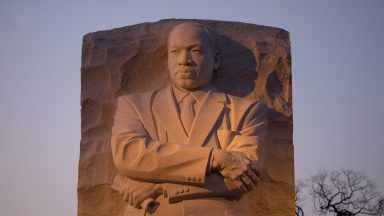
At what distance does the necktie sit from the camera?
201 inches

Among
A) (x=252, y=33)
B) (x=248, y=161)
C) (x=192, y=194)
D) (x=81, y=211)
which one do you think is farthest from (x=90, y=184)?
(x=252, y=33)

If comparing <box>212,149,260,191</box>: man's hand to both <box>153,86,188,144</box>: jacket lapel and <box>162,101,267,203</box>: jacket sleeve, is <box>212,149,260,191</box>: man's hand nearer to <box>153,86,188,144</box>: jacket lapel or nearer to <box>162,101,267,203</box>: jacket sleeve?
<box>162,101,267,203</box>: jacket sleeve

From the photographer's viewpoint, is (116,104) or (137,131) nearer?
(137,131)

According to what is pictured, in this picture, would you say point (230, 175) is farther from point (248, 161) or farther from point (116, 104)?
point (116, 104)

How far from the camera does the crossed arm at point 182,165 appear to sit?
4590mm

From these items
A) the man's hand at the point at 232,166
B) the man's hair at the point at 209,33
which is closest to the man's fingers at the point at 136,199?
the man's hand at the point at 232,166

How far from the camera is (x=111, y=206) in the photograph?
564cm

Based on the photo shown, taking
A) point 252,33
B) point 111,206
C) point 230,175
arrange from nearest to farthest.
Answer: point 230,175
point 111,206
point 252,33

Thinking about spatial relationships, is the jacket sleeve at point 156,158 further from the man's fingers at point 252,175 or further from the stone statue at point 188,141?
the man's fingers at point 252,175

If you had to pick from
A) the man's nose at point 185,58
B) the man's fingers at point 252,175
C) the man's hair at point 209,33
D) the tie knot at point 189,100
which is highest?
the man's hair at point 209,33

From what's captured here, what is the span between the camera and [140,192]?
15.7 ft

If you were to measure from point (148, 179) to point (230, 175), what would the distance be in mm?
713

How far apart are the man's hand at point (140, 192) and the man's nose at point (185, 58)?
4.02ft

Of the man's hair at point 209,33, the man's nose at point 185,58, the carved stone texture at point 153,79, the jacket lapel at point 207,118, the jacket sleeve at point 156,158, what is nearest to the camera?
the jacket sleeve at point 156,158
